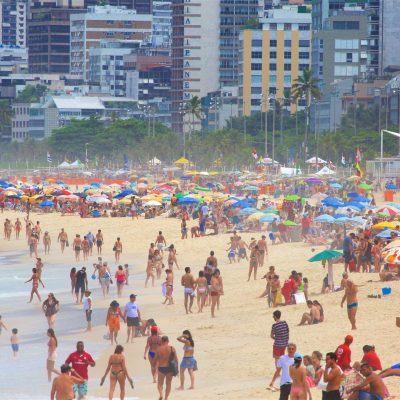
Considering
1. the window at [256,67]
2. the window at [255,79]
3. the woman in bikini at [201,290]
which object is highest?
the window at [256,67]

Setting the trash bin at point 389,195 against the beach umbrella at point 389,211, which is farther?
the trash bin at point 389,195

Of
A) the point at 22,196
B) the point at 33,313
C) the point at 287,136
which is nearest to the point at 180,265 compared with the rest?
the point at 33,313

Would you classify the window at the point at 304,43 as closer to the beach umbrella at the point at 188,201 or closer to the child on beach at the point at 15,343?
the beach umbrella at the point at 188,201

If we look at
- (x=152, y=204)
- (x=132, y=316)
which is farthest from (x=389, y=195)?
(x=132, y=316)

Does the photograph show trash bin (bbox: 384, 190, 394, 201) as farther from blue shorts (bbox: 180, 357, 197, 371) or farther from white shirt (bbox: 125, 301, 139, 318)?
blue shorts (bbox: 180, 357, 197, 371)

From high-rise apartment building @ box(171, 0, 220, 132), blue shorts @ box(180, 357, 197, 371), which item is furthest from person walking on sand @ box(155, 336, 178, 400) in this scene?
high-rise apartment building @ box(171, 0, 220, 132)

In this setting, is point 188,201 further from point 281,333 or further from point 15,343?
point 281,333

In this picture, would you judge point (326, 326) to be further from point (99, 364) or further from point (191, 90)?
point (191, 90)

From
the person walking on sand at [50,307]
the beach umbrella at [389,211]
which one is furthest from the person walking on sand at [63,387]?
the beach umbrella at [389,211]
